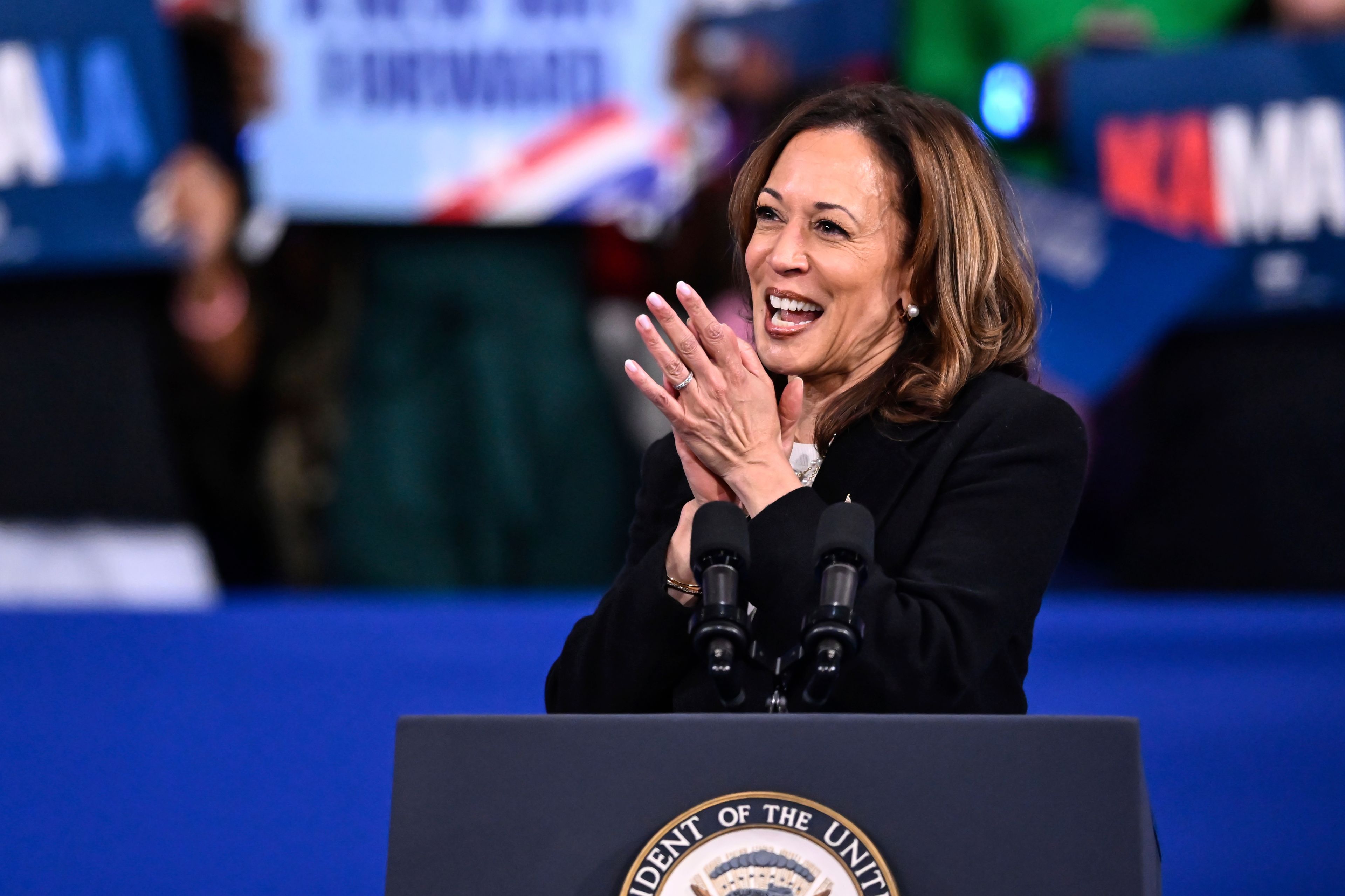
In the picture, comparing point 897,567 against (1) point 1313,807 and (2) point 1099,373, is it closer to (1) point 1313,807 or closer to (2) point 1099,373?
(1) point 1313,807

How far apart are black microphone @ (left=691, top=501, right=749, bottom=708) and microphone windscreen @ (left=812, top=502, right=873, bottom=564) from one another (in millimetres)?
63

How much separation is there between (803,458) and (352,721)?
148cm

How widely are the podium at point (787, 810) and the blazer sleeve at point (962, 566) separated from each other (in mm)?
218

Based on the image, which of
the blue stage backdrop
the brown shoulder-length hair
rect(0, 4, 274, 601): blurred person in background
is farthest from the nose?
rect(0, 4, 274, 601): blurred person in background

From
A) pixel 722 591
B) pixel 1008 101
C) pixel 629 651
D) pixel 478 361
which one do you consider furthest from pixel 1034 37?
pixel 722 591

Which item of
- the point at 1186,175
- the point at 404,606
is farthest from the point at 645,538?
the point at 1186,175

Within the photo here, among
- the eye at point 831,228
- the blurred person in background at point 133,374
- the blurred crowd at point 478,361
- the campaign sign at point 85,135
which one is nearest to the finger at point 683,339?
the eye at point 831,228

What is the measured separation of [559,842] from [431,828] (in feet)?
0.29

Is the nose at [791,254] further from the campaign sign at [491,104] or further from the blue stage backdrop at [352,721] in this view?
the campaign sign at [491,104]

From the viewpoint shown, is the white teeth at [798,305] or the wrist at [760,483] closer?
the wrist at [760,483]

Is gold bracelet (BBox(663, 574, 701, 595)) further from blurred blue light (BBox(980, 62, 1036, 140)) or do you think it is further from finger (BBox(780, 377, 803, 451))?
blurred blue light (BBox(980, 62, 1036, 140))

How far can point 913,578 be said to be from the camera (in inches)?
52.4

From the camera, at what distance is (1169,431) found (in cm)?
341

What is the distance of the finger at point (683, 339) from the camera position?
127cm
